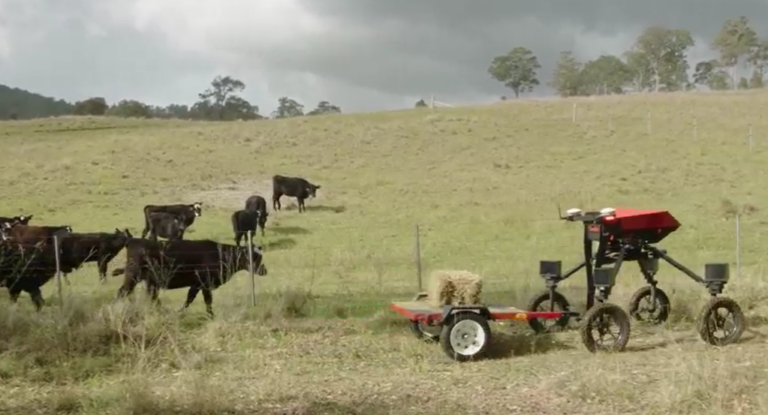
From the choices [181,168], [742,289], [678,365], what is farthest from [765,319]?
[181,168]

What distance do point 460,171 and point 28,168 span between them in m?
18.9

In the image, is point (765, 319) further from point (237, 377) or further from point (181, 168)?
point (181, 168)

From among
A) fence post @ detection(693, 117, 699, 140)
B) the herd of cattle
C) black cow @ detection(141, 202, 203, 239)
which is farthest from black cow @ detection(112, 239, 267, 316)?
fence post @ detection(693, 117, 699, 140)

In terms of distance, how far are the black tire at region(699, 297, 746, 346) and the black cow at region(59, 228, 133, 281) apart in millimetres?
10108

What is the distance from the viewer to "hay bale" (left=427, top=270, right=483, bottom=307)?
387 inches

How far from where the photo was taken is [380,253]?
1908cm

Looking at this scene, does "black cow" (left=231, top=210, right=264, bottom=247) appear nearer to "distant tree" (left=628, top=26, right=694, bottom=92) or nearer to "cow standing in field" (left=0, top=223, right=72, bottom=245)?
"cow standing in field" (left=0, top=223, right=72, bottom=245)

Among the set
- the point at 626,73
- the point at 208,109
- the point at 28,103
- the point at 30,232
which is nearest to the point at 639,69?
the point at 626,73

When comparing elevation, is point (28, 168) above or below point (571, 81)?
below

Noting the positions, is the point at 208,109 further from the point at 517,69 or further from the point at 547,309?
the point at 547,309

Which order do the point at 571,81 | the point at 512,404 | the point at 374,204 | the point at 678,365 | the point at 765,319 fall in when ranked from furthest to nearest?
the point at 571,81, the point at 374,204, the point at 765,319, the point at 678,365, the point at 512,404

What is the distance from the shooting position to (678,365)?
26.3ft

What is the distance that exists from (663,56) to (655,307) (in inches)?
3706

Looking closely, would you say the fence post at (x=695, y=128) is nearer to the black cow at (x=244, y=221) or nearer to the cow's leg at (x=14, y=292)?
the black cow at (x=244, y=221)
